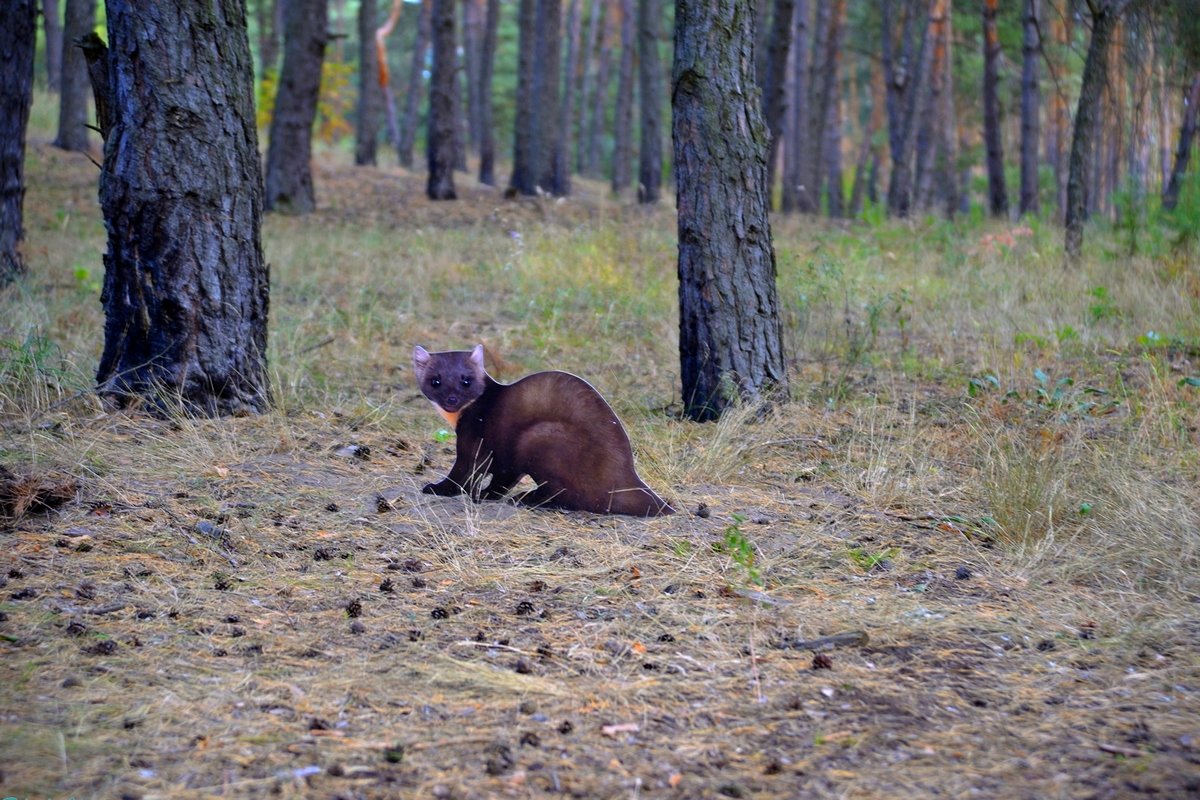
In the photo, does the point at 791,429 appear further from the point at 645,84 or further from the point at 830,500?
the point at 645,84

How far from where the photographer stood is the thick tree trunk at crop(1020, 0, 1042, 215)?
15711 mm

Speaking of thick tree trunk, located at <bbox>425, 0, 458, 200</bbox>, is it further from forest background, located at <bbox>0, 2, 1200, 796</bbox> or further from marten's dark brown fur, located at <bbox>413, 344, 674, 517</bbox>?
marten's dark brown fur, located at <bbox>413, 344, 674, 517</bbox>

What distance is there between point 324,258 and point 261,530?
23.6ft

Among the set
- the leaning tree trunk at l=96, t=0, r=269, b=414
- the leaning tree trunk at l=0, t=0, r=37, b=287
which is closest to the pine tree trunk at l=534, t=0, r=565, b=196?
the leaning tree trunk at l=0, t=0, r=37, b=287

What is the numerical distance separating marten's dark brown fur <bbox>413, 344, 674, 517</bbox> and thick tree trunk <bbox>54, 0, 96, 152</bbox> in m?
14.1

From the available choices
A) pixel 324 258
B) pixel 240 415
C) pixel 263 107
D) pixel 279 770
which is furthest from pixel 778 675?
pixel 263 107

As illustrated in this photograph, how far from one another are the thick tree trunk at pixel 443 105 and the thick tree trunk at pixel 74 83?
204 inches

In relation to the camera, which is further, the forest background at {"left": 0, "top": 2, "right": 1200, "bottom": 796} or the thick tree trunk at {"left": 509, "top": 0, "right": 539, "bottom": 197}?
the thick tree trunk at {"left": 509, "top": 0, "right": 539, "bottom": 197}

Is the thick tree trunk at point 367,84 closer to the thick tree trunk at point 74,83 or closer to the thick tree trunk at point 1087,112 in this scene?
the thick tree trunk at point 74,83

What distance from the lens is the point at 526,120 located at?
1817 cm

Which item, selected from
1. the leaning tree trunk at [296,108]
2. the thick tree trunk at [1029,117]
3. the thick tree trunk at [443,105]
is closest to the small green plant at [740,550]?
the leaning tree trunk at [296,108]

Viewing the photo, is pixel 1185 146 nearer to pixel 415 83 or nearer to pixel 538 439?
pixel 538 439

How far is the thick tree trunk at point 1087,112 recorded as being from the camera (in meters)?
10.5

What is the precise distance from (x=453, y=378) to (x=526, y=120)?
14430mm
